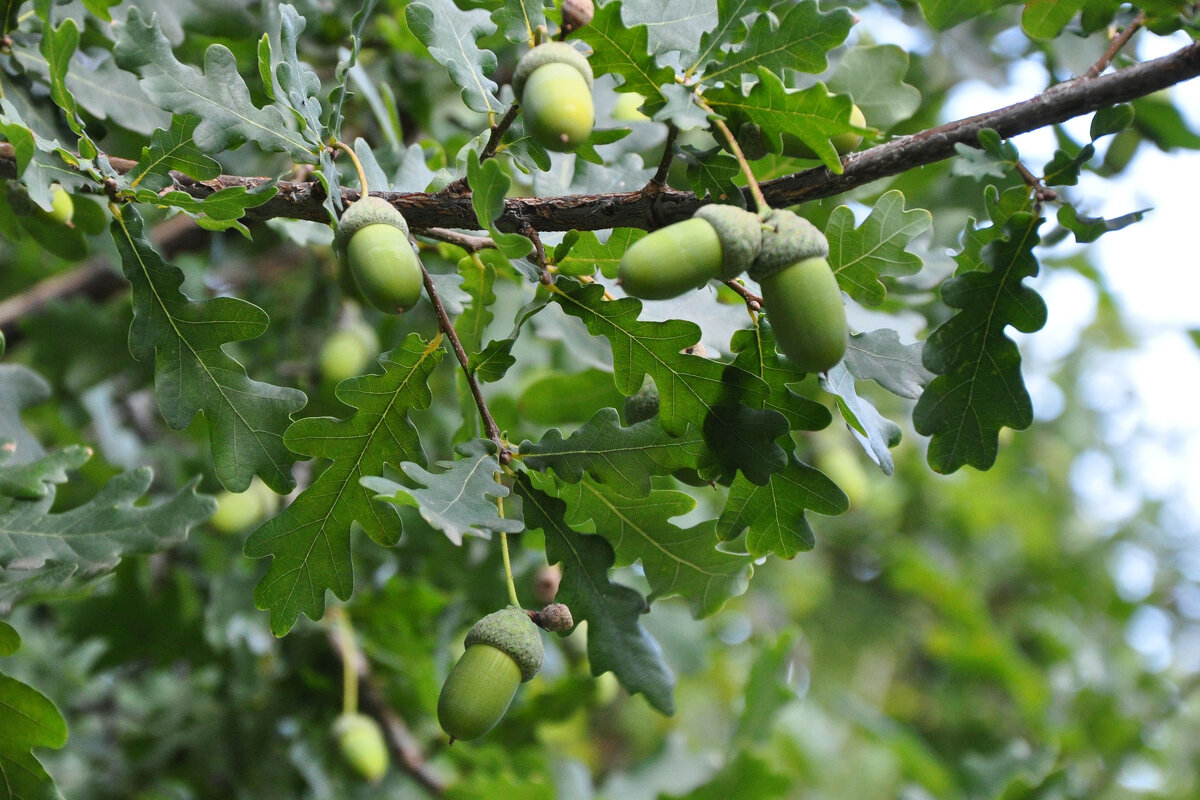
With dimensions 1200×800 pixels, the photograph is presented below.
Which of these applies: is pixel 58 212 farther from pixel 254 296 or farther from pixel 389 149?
pixel 254 296

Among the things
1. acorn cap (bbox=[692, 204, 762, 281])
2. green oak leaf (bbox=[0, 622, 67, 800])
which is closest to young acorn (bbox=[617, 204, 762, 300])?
acorn cap (bbox=[692, 204, 762, 281])

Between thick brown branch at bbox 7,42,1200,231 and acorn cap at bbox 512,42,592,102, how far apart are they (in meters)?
0.16

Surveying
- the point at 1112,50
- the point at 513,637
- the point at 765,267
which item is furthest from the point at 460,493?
the point at 1112,50

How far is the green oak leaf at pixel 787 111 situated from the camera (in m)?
0.92

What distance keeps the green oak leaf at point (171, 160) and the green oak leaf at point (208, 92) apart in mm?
32

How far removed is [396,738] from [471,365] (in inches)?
54.4

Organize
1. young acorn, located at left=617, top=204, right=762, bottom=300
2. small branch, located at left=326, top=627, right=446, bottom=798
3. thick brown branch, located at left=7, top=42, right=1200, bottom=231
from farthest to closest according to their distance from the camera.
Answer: small branch, located at left=326, top=627, right=446, bottom=798 → thick brown branch, located at left=7, top=42, right=1200, bottom=231 → young acorn, located at left=617, top=204, right=762, bottom=300

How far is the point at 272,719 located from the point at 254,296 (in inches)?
37.0

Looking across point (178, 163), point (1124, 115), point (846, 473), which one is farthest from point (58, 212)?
point (846, 473)

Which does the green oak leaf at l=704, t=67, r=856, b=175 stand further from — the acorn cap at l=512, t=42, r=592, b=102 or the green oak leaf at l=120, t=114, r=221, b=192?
the green oak leaf at l=120, t=114, r=221, b=192

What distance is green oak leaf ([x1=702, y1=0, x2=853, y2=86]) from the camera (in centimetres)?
96

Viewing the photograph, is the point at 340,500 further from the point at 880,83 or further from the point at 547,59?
the point at 880,83

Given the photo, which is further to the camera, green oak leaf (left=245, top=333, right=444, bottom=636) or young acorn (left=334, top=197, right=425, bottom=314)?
green oak leaf (left=245, top=333, right=444, bottom=636)

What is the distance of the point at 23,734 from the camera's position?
1.21 metres
